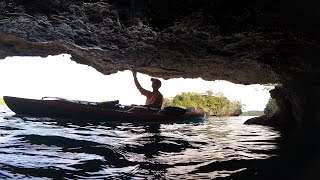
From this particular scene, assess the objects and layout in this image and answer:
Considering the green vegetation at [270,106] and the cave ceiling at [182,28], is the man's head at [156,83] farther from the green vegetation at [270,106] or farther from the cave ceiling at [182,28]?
the green vegetation at [270,106]

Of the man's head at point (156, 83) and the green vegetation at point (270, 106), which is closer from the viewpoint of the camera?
the man's head at point (156, 83)

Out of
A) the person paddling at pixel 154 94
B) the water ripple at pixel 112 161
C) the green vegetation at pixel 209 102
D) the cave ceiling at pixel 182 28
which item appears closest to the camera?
the water ripple at pixel 112 161

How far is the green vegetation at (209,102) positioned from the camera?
35.4m

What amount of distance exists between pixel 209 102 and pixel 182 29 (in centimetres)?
3336

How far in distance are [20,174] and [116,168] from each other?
0.87m

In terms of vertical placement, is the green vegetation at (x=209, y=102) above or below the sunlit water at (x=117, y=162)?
above

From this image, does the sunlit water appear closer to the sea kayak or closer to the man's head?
the sea kayak

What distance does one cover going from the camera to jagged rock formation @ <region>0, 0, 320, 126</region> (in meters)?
3.32

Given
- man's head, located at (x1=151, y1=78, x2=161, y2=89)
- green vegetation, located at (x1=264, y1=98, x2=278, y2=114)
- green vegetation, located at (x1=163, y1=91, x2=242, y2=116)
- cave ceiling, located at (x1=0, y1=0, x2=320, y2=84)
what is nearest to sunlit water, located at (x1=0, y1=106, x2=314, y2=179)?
cave ceiling, located at (x1=0, y1=0, x2=320, y2=84)

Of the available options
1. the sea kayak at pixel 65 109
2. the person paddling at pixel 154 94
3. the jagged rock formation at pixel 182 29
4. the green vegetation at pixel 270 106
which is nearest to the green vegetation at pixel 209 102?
the green vegetation at pixel 270 106

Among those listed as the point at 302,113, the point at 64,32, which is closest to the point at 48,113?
the point at 64,32

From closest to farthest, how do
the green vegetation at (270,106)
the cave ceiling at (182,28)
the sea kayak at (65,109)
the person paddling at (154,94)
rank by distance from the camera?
the cave ceiling at (182,28), the sea kayak at (65,109), the person paddling at (154,94), the green vegetation at (270,106)

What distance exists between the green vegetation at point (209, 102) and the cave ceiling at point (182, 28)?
28.9 m

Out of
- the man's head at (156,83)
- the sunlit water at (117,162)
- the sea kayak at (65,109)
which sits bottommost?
the sunlit water at (117,162)
